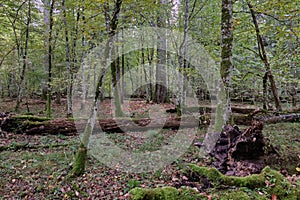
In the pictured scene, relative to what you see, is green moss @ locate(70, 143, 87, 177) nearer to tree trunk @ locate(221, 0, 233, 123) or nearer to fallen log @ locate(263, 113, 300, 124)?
tree trunk @ locate(221, 0, 233, 123)

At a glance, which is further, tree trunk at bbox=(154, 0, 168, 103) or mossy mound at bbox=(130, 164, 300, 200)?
tree trunk at bbox=(154, 0, 168, 103)

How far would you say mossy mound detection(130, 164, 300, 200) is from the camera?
9.95ft

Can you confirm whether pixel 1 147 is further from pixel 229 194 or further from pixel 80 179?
pixel 229 194

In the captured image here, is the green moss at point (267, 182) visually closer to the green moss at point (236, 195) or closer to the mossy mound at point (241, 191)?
the mossy mound at point (241, 191)

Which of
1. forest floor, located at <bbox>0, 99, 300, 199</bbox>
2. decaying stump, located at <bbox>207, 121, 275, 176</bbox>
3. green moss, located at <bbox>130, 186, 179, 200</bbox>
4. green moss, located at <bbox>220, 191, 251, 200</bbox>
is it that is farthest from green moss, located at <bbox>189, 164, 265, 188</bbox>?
decaying stump, located at <bbox>207, 121, 275, 176</bbox>

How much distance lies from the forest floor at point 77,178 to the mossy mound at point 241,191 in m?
0.07

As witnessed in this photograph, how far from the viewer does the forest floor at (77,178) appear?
14.5ft

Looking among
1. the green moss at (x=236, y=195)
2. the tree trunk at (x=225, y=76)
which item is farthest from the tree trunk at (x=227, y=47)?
the green moss at (x=236, y=195)

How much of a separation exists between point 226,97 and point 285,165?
2064 mm

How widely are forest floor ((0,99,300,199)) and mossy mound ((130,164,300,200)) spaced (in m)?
0.07

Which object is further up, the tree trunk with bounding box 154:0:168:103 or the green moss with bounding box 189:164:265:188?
the tree trunk with bounding box 154:0:168:103

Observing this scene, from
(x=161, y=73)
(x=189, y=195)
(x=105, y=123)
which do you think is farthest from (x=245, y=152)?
(x=161, y=73)

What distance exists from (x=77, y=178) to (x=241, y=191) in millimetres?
3557

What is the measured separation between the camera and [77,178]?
4945 mm
